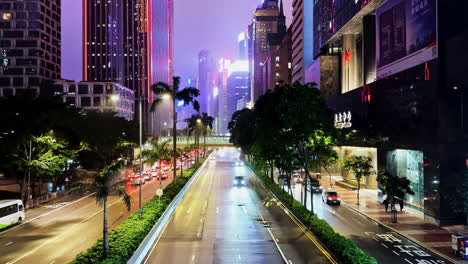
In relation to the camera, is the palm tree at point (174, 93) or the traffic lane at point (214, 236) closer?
the traffic lane at point (214, 236)

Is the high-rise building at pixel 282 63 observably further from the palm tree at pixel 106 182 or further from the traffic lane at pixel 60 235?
the palm tree at pixel 106 182

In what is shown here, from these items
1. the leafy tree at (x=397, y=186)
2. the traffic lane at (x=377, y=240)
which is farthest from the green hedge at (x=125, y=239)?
the leafy tree at (x=397, y=186)

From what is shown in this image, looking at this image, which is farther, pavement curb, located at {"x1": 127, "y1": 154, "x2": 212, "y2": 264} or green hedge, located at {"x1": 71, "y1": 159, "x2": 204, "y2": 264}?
pavement curb, located at {"x1": 127, "y1": 154, "x2": 212, "y2": 264}

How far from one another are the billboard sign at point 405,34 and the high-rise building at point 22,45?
112 meters

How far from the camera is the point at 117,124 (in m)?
68.8

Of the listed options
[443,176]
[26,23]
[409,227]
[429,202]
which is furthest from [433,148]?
[26,23]

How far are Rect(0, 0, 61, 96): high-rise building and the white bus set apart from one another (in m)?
102

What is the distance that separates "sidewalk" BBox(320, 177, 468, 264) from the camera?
23.7 meters

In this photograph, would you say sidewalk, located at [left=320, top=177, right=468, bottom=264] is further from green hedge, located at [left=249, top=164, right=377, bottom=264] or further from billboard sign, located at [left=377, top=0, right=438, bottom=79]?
billboard sign, located at [left=377, top=0, right=438, bottom=79]

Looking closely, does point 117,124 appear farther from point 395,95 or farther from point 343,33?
point 395,95

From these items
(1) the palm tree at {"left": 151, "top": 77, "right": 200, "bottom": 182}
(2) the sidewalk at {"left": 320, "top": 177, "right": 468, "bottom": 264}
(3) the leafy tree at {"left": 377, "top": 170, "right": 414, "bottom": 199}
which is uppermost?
(1) the palm tree at {"left": 151, "top": 77, "right": 200, "bottom": 182}

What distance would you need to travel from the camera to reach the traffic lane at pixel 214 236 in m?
21.0

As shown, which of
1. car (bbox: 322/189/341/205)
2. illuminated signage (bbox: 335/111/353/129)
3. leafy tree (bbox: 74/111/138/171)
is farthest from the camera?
leafy tree (bbox: 74/111/138/171)

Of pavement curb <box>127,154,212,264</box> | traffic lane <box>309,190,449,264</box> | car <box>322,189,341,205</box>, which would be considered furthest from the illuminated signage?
pavement curb <box>127,154,212,264</box>
